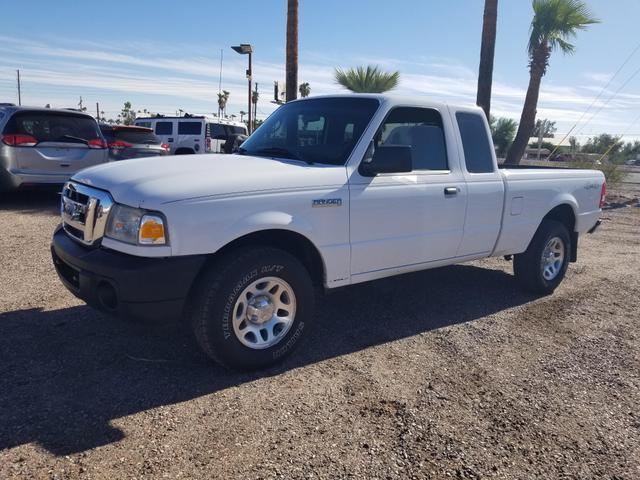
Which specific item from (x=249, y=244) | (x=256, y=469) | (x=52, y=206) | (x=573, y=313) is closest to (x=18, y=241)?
(x=52, y=206)

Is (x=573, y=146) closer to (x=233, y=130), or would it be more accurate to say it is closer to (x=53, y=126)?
(x=233, y=130)

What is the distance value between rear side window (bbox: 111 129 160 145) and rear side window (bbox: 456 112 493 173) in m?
8.27

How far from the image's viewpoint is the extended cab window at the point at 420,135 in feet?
14.4

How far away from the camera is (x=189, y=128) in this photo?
18703 millimetres

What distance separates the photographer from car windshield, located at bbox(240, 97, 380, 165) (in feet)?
13.5

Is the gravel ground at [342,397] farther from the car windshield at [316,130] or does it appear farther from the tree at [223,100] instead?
the tree at [223,100]

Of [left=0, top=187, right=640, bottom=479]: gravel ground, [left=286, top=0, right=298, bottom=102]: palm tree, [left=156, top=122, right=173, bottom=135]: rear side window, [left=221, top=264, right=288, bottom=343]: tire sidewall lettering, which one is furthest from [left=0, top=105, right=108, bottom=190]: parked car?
[left=156, top=122, right=173, bottom=135]: rear side window

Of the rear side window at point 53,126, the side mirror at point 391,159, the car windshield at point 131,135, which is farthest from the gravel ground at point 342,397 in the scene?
the car windshield at point 131,135

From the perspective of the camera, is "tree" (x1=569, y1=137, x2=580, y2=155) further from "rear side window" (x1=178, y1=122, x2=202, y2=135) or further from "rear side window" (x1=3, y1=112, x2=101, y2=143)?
"rear side window" (x1=3, y1=112, x2=101, y2=143)

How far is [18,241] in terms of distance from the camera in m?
6.98

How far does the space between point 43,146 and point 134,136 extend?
2474 mm

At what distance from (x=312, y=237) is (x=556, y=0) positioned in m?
16.0

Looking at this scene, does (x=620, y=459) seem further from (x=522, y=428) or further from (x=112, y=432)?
(x=112, y=432)

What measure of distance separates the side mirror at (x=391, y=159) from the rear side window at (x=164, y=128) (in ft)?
53.8
